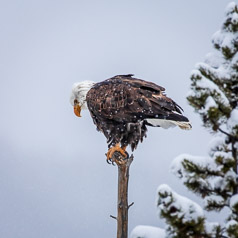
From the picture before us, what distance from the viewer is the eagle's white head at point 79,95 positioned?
428 inches

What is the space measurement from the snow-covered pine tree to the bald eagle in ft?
8.76

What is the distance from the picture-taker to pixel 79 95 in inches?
433

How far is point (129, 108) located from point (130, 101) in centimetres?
12

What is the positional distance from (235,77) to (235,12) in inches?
29.6

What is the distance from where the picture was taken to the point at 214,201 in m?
6.52

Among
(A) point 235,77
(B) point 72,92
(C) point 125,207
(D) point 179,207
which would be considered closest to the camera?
(D) point 179,207

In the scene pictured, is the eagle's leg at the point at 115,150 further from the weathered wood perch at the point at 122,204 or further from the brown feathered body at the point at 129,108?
the weathered wood perch at the point at 122,204

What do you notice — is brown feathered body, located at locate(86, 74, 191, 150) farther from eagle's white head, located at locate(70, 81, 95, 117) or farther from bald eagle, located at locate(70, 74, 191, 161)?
eagle's white head, located at locate(70, 81, 95, 117)

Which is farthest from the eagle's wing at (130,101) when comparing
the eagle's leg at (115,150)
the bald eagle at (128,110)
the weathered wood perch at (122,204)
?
the weathered wood perch at (122,204)

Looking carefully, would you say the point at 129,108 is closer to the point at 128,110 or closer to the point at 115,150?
the point at 128,110

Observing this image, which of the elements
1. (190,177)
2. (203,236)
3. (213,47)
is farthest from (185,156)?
(213,47)

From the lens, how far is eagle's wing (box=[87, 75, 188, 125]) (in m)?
9.49

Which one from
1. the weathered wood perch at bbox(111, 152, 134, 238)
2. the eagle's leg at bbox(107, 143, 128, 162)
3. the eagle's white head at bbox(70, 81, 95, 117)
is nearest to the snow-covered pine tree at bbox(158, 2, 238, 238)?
the weathered wood perch at bbox(111, 152, 134, 238)

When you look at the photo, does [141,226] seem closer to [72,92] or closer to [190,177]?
[190,177]
